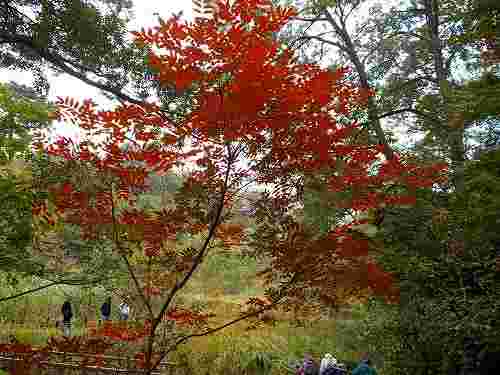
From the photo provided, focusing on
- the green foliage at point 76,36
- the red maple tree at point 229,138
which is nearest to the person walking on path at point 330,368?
the red maple tree at point 229,138

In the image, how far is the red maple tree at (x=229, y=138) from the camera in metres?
2.70

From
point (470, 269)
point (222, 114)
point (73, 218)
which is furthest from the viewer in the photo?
point (470, 269)

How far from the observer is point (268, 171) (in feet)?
10.6

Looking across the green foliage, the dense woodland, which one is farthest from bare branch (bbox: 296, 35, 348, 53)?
the green foliage

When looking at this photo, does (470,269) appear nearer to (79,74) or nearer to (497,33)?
(497,33)

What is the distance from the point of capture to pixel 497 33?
4.46m

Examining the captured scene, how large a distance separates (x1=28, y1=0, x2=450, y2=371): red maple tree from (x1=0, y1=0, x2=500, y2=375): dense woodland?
2cm

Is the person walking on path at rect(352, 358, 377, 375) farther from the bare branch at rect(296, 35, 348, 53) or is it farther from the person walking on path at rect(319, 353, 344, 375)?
the bare branch at rect(296, 35, 348, 53)

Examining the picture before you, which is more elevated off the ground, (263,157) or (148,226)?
(263,157)

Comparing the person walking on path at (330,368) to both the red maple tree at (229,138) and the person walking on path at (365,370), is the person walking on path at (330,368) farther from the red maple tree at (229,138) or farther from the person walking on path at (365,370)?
the red maple tree at (229,138)

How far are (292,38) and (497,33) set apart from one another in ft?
14.6

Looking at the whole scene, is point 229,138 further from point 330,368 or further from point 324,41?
point 324,41

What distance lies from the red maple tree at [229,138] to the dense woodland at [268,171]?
2cm

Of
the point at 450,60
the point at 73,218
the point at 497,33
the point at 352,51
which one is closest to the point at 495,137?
the point at 497,33
